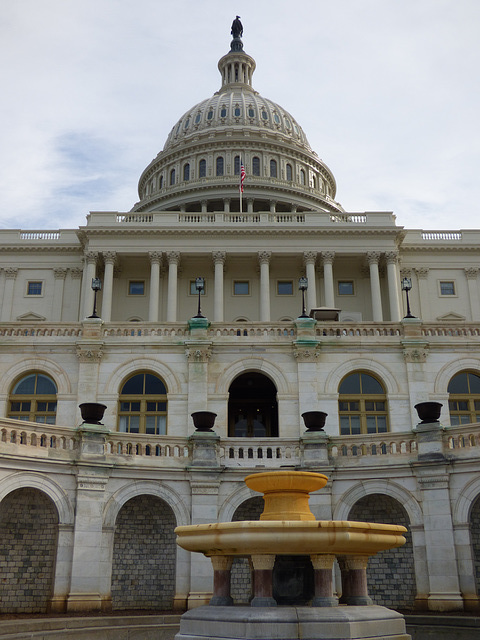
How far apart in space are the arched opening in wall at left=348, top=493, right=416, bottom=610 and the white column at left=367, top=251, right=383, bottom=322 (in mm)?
46653

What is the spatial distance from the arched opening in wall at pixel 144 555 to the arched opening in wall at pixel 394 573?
7.58 metres

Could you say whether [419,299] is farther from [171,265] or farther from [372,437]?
[372,437]

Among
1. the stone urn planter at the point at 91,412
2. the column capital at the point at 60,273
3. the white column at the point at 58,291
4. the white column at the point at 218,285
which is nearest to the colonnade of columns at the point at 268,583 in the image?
the stone urn planter at the point at 91,412

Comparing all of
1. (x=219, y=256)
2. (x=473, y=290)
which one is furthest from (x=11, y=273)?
(x=473, y=290)

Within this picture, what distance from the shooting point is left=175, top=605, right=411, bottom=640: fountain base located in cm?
1695

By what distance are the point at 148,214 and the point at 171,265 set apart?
297 inches

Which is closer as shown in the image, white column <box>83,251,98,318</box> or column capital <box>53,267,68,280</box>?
white column <box>83,251,98,318</box>

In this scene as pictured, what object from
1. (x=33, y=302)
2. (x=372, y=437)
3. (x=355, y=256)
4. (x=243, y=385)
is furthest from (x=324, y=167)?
(x=372, y=437)

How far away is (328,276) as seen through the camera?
261ft

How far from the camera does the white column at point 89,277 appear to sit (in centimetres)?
7697

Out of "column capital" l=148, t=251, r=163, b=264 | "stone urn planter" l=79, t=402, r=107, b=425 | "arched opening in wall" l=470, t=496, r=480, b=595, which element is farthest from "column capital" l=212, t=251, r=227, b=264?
"arched opening in wall" l=470, t=496, r=480, b=595

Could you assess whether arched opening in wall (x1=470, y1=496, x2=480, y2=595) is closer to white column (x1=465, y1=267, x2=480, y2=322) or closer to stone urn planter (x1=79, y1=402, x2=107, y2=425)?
stone urn planter (x1=79, y1=402, x2=107, y2=425)

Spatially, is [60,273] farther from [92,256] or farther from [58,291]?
[92,256]

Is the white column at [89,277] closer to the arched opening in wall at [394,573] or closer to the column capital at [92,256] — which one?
the column capital at [92,256]
